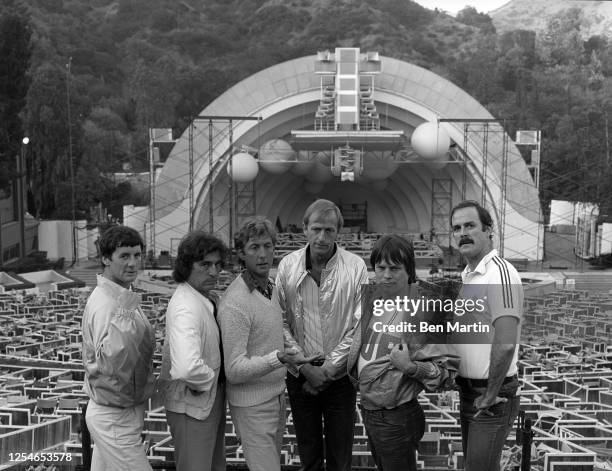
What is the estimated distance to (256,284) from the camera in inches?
153

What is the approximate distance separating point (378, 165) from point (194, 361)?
22.8 m

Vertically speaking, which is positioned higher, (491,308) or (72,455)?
(491,308)

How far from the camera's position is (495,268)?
344cm

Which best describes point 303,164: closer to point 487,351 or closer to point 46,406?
point 46,406

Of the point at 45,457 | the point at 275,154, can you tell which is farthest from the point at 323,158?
the point at 45,457

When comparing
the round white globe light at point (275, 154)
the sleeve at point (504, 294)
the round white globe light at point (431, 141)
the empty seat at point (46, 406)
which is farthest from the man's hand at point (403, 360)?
the round white globe light at point (275, 154)

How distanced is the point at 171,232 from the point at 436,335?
73.3ft

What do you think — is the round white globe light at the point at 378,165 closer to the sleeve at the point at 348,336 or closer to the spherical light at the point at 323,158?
the spherical light at the point at 323,158

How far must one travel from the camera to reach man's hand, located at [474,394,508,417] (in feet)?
11.0

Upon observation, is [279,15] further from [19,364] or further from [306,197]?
[19,364]

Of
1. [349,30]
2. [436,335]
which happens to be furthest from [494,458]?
[349,30]

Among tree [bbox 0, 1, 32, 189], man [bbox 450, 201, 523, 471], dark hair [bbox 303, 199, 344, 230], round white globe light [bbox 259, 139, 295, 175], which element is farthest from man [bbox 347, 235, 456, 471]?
tree [bbox 0, 1, 32, 189]

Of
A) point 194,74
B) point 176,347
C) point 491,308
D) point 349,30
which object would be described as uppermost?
point 349,30

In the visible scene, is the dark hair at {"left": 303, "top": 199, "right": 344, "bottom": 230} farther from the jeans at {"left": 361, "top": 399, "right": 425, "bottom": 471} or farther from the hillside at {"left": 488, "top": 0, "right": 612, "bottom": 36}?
the hillside at {"left": 488, "top": 0, "right": 612, "bottom": 36}
